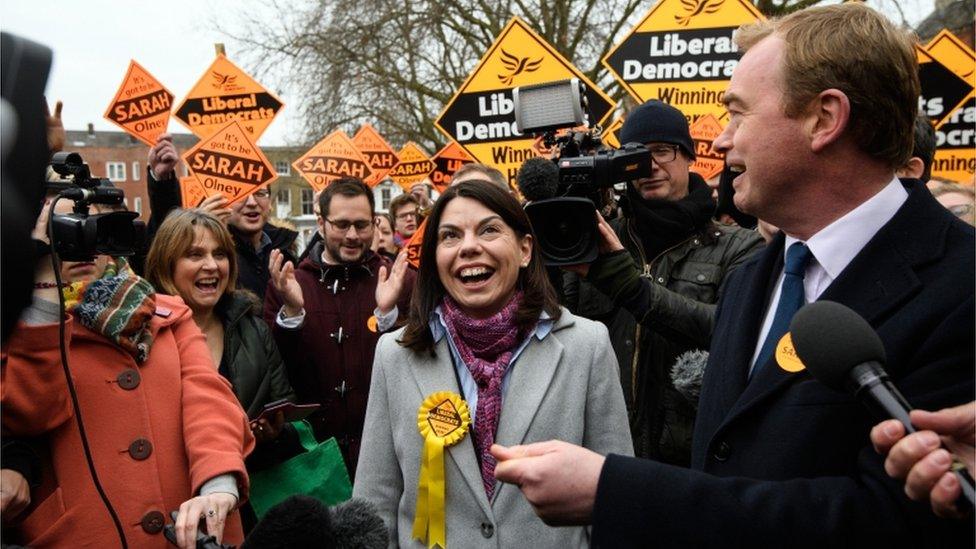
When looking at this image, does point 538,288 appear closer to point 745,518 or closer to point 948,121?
point 745,518

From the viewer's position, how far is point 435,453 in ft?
8.49

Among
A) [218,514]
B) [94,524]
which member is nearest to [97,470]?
[94,524]

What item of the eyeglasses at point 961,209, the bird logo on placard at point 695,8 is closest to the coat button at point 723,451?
the eyeglasses at point 961,209

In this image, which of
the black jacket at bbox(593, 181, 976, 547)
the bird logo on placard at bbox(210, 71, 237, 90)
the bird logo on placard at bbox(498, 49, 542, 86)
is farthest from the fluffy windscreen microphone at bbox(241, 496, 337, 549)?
the bird logo on placard at bbox(210, 71, 237, 90)

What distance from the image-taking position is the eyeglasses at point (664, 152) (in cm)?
406

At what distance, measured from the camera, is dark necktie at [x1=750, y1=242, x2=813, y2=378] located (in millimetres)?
1851

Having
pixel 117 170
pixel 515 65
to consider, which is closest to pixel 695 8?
pixel 515 65

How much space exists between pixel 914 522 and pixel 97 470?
2159mm

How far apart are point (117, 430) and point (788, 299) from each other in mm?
1927

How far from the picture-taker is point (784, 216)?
1920 millimetres

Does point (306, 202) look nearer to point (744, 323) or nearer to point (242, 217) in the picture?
point (242, 217)

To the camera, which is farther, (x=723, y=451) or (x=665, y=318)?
(x=665, y=318)

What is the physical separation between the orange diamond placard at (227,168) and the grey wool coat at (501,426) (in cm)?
433

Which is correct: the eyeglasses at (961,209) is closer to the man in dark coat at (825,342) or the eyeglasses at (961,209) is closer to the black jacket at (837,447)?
the man in dark coat at (825,342)
